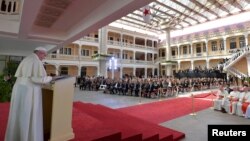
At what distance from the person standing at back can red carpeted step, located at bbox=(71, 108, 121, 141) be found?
0.74m

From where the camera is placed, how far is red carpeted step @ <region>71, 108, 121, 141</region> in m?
2.94

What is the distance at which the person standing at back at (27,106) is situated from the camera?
2.29 metres

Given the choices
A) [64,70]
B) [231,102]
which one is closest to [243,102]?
[231,102]

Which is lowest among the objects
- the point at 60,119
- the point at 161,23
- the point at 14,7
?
the point at 60,119

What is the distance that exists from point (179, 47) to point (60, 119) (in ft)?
103

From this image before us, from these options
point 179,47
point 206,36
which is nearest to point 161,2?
point 206,36

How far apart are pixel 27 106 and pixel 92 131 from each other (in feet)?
4.14

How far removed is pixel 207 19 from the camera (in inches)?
1118

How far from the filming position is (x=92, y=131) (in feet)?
10.6

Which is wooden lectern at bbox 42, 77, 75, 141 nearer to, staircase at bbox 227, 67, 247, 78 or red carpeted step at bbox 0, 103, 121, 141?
red carpeted step at bbox 0, 103, 121, 141

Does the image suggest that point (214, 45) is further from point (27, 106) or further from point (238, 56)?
point (27, 106)

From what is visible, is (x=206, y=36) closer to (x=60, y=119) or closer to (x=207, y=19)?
(x=207, y=19)

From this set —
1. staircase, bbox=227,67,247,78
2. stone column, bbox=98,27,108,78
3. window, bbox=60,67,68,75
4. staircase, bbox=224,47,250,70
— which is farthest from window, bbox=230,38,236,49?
window, bbox=60,67,68,75

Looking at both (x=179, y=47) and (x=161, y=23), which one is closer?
(x=161, y=23)
